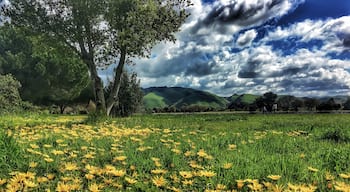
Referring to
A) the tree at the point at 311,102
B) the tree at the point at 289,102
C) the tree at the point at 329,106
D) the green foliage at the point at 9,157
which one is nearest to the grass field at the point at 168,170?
the green foliage at the point at 9,157

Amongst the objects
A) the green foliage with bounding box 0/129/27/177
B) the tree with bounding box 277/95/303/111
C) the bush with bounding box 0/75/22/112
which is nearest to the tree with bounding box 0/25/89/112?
the bush with bounding box 0/75/22/112

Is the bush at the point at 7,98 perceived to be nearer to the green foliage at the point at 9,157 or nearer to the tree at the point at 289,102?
the green foliage at the point at 9,157

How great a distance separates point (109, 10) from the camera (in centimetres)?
2203

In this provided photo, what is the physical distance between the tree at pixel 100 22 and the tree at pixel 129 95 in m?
20.3

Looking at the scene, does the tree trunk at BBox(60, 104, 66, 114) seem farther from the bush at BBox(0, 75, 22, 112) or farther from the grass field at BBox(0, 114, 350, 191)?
the grass field at BBox(0, 114, 350, 191)

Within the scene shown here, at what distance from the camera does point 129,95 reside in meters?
44.2

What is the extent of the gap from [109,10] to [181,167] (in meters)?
19.2

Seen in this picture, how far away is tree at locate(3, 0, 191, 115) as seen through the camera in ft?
72.0

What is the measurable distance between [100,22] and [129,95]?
21.4 metres

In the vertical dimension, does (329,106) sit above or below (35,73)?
below

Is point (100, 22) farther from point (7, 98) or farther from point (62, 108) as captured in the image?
point (62, 108)

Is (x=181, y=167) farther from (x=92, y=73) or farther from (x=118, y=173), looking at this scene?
(x=92, y=73)

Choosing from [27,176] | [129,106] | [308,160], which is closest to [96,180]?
[27,176]

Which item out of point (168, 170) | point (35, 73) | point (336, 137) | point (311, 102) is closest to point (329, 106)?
point (311, 102)
